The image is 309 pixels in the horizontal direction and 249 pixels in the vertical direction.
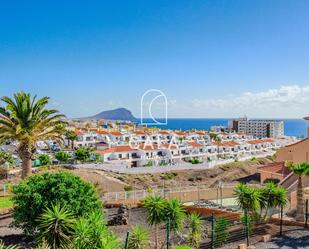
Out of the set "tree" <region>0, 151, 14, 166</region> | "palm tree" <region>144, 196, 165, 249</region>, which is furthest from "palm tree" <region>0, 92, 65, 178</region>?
"tree" <region>0, 151, 14, 166</region>

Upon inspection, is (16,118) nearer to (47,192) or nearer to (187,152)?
(47,192)

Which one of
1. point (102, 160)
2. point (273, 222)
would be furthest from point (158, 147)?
point (273, 222)

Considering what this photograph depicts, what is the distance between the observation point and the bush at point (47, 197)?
54.6 feet

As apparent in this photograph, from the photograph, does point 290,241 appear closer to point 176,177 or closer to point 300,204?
point 300,204

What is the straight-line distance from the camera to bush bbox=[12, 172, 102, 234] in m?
16.7

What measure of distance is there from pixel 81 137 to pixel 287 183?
274ft

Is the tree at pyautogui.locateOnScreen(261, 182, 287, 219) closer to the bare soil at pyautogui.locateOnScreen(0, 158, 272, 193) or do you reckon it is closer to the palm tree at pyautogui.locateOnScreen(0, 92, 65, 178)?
the palm tree at pyautogui.locateOnScreen(0, 92, 65, 178)

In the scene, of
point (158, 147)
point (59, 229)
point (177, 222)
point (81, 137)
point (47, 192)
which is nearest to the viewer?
point (59, 229)

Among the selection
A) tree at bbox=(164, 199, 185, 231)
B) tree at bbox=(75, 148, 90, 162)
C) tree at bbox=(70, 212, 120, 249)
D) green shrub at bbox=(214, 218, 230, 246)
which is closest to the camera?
tree at bbox=(70, 212, 120, 249)

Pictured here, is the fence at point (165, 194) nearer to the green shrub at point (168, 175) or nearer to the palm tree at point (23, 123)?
the palm tree at point (23, 123)

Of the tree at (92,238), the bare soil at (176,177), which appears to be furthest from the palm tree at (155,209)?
the bare soil at (176,177)

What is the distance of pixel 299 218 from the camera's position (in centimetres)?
1773

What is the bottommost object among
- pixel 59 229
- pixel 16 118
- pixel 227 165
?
pixel 227 165

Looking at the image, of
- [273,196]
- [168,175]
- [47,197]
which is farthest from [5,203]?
[168,175]
